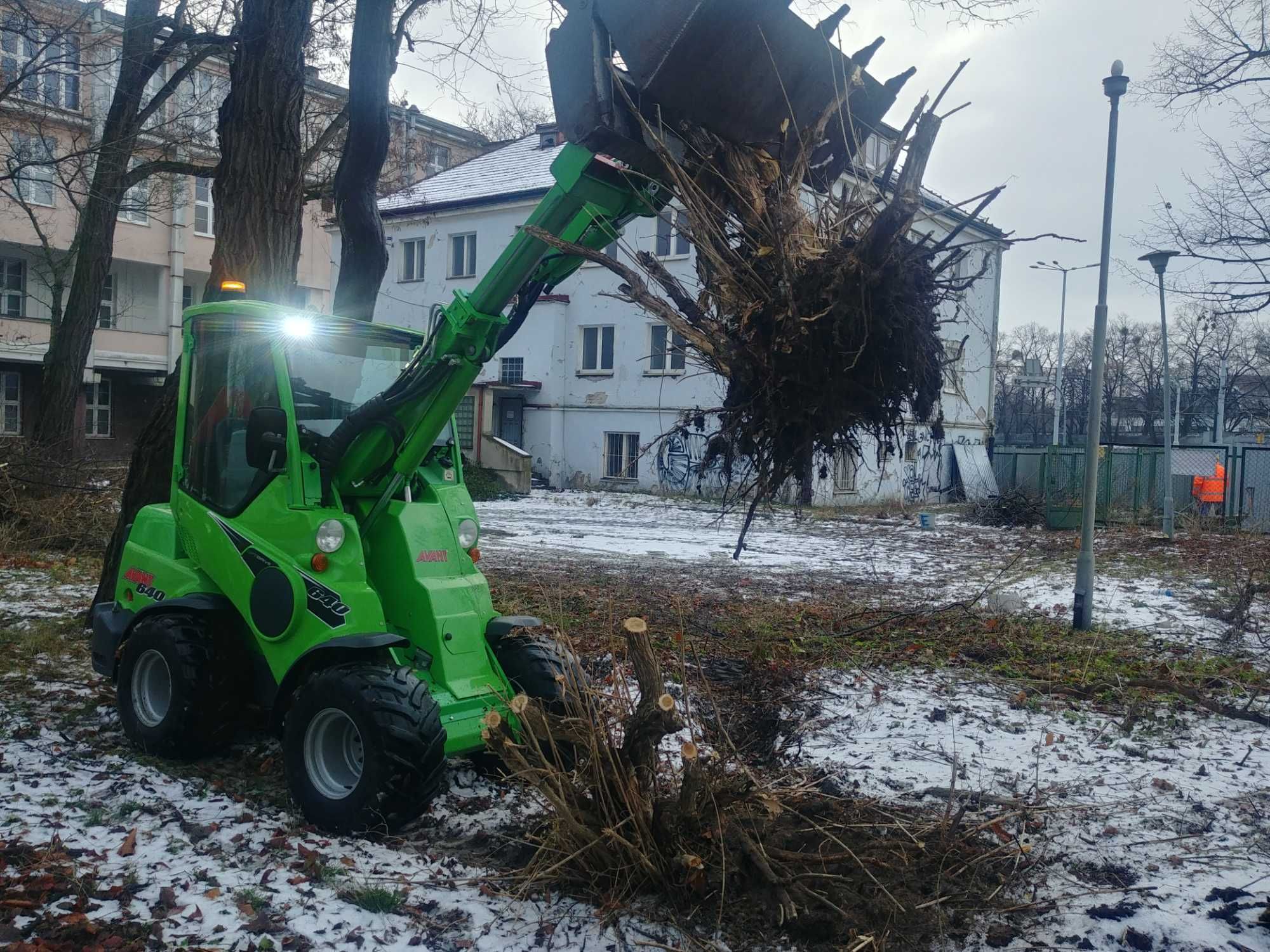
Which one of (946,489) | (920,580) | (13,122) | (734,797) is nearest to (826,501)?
(946,489)

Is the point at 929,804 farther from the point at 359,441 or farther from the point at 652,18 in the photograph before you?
the point at 652,18

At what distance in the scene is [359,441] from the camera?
217 inches

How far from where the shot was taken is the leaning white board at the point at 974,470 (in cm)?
3095

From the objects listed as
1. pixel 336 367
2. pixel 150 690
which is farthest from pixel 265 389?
pixel 150 690

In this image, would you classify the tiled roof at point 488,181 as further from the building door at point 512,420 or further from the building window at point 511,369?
the building door at point 512,420

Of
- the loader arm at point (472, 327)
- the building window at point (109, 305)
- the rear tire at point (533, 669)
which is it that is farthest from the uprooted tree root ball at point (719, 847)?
the building window at point (109, 305)

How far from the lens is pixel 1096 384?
10.5m

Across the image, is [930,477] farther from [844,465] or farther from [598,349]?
[844,465]

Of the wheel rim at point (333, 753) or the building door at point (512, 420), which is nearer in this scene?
the wheel rim at point (333, 753)

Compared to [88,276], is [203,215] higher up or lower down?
higher up

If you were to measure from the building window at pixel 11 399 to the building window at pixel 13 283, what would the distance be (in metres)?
1.95

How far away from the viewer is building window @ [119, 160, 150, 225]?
16469mm

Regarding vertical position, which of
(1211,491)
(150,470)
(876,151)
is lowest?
(150,470)

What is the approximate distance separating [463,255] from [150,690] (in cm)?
2689
